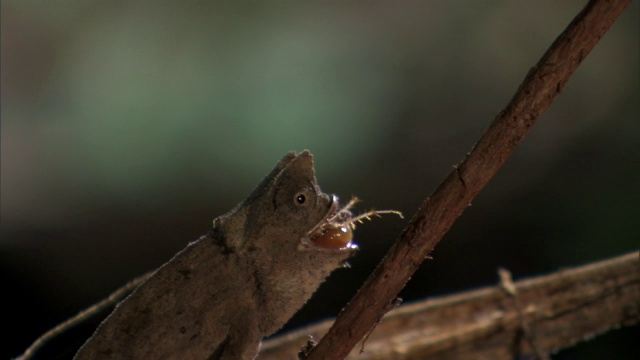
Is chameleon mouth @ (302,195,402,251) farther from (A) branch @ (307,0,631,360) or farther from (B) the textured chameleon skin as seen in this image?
(A) branch @ (307,0,631,360)

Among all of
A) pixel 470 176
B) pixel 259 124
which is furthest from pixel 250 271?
pixel 259 124

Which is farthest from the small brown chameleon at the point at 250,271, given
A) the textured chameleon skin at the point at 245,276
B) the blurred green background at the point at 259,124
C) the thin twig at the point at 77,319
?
the blurred green background at the point at 259,124

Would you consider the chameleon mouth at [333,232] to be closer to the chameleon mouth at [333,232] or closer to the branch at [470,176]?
the chameleon mouth at [333,232]

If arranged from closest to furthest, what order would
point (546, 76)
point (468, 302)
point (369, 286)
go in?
point (546, 76), point (369, 286), point (468, 302)

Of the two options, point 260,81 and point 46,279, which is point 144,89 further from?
point 46,279

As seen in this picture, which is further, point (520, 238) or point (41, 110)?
point (41, 110)

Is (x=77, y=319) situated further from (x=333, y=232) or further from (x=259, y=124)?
(x=259, y=124)

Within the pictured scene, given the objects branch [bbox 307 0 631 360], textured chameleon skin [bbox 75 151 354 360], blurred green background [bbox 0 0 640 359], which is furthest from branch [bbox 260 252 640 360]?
blurred green background [bbox 0 0 640 359]

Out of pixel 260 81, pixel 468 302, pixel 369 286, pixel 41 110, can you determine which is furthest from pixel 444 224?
pixel 41 110
